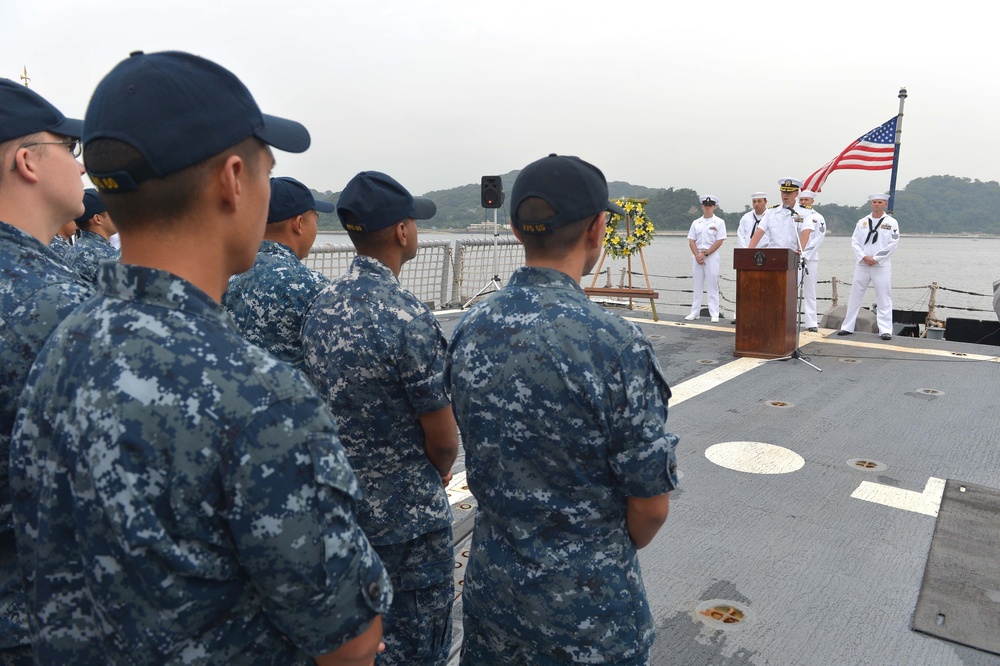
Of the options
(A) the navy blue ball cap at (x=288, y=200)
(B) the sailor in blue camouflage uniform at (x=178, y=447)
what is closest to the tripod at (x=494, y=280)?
(A) the navy blue ball cap at (x=288, y=200)

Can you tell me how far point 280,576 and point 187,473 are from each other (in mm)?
193

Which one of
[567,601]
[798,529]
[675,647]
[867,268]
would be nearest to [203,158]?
[567,601]

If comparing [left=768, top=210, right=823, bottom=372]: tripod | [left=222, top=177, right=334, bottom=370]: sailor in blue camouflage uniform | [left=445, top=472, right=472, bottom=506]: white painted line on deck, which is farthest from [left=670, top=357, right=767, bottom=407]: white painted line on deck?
[left=222, top=177, right=334, bottom=370]: sailor in blue camouflage uniform

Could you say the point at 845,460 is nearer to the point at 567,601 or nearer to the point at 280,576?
the point at 567,601

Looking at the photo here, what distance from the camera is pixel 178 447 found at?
912mm

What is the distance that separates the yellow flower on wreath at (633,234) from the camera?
12789 millimetres

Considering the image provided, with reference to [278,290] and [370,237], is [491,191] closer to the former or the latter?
[278,290]

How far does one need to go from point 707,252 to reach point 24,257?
34.0 ft

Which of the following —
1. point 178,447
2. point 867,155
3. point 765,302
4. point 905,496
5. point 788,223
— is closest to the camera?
point 178,447

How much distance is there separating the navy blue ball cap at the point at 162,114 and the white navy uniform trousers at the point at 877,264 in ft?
32.2

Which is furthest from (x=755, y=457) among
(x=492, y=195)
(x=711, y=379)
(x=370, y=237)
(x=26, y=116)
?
(x=492, y=195)

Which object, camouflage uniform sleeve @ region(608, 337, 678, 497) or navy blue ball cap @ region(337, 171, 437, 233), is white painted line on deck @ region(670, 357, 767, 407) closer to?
navy blue ball cap @ region(337, 171, 437, 233)

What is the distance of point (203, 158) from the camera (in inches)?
38.9

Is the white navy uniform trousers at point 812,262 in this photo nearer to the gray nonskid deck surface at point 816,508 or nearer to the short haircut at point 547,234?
the gray nonskid deck surface at point 816,508
